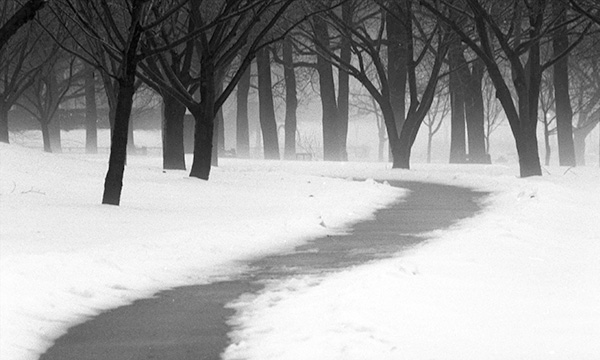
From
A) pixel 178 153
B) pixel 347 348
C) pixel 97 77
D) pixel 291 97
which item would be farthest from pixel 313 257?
pixel 97 77

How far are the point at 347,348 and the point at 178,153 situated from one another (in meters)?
22.7

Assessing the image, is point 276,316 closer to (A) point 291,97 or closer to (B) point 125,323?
(B) point 125,323

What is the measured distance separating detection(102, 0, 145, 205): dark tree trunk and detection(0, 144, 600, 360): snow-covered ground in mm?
415

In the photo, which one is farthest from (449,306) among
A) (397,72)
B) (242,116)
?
(242,116)

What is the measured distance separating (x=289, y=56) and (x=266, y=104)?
8.21 feet

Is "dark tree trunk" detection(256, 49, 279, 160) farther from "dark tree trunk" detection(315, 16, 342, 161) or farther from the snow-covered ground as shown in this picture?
the snow-covered ground

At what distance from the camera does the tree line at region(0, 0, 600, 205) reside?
2044 cm

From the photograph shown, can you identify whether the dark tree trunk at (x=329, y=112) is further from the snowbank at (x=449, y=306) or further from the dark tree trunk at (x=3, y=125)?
the snowbank at (x=449, y=306)

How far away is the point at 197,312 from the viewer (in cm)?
987

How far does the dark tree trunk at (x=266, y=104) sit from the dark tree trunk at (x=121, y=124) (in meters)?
31.9

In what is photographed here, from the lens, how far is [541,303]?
9523 mm

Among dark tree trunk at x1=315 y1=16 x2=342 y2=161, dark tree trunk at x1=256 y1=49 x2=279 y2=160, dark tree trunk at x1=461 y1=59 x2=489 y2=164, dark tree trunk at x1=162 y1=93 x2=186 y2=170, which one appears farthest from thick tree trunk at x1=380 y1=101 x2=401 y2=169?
dark tree trunk at x1=256 y1=49 x2=279 y2=160

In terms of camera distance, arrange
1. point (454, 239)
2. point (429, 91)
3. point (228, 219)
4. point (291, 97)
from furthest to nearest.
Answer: point (291, 97) → point (429, 91) → point (228, 219) → point (454, 239)

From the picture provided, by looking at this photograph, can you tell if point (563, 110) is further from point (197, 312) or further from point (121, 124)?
point (197, 312)
